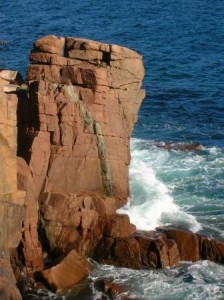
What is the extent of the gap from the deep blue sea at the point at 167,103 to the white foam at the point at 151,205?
57mm

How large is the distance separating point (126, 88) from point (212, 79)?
3006 centimetres

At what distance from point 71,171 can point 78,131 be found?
2134mm

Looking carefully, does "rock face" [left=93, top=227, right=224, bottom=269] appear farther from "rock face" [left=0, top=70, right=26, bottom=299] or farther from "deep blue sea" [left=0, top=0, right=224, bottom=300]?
"rock face" [left=0, top=70, right=26, bottom=299]

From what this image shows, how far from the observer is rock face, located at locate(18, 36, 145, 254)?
32.9 m

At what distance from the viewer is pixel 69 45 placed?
3681 centimetres

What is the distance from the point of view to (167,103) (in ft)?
189

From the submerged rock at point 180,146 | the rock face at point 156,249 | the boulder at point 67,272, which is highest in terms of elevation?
the submerged rock at point 180,146

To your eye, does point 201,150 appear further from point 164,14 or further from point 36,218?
point 164,14

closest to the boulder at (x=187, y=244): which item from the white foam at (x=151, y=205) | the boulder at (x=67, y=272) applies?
the white foam at (x=151, y=205)

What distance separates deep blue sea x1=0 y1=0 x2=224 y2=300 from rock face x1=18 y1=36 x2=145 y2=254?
99.8 inches

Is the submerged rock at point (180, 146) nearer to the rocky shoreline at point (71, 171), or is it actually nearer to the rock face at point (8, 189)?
the rocky shoreline at point (71, 171)

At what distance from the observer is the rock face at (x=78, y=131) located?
108 feet

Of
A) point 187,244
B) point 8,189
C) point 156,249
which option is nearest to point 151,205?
point 187,244

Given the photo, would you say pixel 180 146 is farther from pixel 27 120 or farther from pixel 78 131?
pixel 27 120
